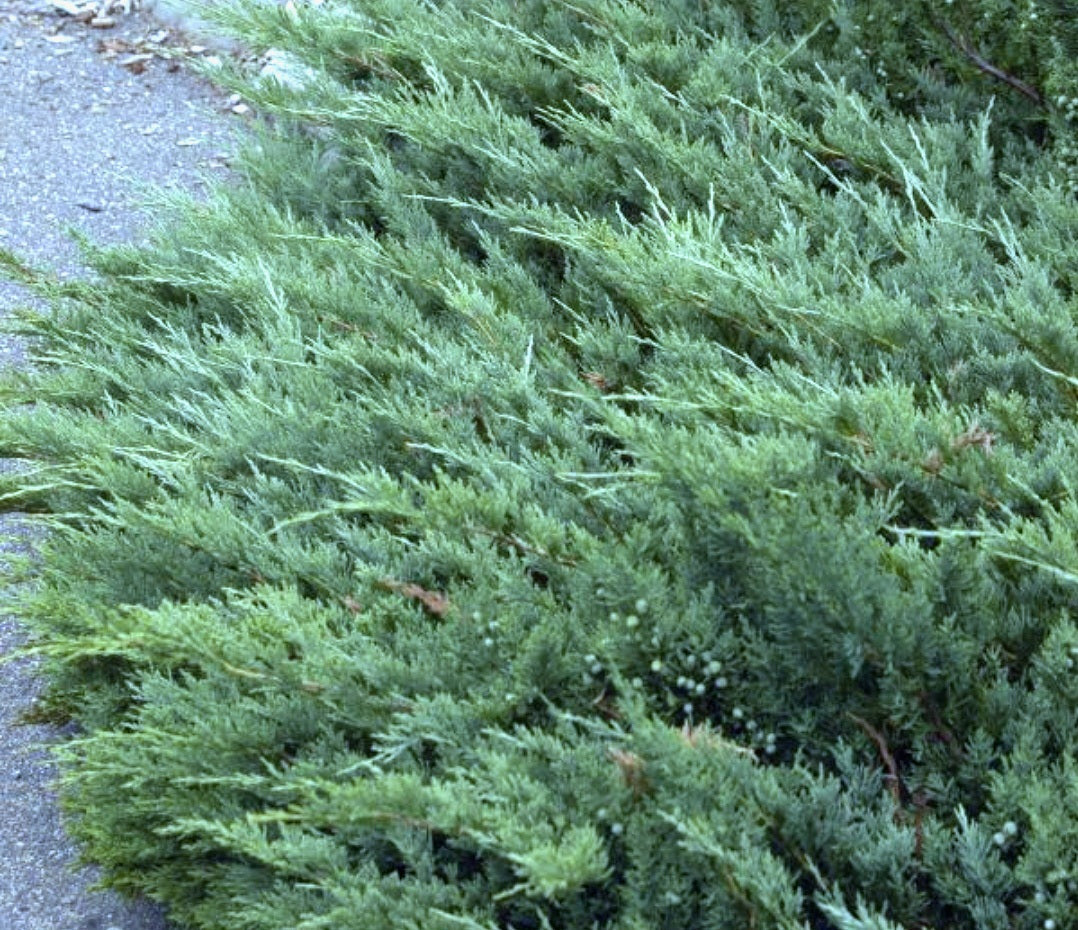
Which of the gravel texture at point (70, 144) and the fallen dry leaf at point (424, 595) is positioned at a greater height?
the fallen dry leaf at point (424, 595)

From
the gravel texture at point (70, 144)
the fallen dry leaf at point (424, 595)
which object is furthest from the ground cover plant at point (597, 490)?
the gravel texture at point (70, 144)

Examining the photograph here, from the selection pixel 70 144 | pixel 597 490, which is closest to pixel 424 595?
pixel 597 490

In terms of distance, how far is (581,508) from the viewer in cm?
269

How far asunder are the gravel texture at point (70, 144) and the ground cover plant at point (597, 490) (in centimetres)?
48

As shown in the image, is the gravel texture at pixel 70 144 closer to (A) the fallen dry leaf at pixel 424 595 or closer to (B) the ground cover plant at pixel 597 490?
(B) the ground cover plant at pixel 597 490

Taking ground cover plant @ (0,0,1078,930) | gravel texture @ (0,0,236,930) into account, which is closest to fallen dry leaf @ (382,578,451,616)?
ground cover plant @ (0,0,1078,930)

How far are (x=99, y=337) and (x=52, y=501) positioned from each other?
0.53m

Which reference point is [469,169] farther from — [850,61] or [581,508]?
[581,508]

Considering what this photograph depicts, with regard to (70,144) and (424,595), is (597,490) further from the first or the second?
(70,144)

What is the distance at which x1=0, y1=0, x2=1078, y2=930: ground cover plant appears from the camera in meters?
2.16

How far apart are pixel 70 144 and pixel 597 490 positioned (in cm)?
459

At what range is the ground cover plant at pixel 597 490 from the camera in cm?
216

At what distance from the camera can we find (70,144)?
6.47 meters

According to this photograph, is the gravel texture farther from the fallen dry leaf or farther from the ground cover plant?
the fallen dry leaf
